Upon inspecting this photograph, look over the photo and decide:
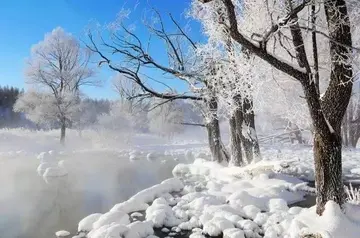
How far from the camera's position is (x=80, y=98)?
27.4m

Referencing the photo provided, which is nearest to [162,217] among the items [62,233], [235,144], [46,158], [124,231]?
[124,231]

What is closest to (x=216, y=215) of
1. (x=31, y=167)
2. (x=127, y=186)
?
(x=127, y=186)

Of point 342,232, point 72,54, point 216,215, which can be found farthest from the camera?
point 72,54

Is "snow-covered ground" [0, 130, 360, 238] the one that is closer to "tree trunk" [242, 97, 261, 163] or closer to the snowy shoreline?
the snowy shoreline

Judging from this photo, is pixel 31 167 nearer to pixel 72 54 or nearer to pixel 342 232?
pixel 72 54

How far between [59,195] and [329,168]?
7652 mm

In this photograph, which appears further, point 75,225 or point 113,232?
point 75,225

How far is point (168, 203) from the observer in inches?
316

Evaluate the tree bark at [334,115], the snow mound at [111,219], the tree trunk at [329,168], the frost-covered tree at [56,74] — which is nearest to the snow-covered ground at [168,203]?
the snow mound at [111,219]

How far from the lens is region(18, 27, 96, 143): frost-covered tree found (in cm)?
2505

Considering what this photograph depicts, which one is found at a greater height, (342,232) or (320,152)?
(320,152)

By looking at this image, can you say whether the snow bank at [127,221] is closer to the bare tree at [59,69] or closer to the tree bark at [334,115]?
the tree bark at [334,115]

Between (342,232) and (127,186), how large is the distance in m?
7.85

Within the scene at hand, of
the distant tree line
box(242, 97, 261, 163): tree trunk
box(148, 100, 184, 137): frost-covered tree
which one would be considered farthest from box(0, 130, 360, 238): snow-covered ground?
the distant tree line
